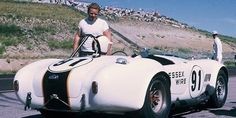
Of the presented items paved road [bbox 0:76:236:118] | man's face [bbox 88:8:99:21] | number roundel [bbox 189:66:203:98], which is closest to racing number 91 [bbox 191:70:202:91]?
number roundel [bbox 189:66:203:98]

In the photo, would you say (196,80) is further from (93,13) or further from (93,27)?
(93,13)

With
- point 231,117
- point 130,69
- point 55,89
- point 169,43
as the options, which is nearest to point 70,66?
point 55,89

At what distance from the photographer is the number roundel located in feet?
26.0

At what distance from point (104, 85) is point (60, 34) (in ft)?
165

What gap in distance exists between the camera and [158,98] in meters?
6.96

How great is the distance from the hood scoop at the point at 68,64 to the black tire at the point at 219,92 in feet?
9.22

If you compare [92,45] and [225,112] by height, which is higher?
[92,45]

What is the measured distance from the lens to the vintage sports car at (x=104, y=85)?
6.31m

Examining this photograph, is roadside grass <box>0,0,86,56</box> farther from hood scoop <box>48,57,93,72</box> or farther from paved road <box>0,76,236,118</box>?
hood scoop <box>48,57,93,72</box>

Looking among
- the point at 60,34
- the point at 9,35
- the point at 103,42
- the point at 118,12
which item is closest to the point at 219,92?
the point at 103,42

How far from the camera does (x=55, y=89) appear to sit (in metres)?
6.62

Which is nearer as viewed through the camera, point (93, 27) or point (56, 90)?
point (56, 90)

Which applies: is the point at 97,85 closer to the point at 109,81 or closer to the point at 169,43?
the point at 109,81

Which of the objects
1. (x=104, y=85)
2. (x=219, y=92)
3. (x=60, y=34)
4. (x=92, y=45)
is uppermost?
(x=92, y=45)
